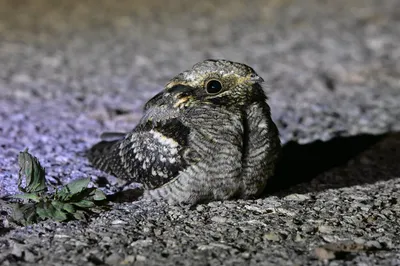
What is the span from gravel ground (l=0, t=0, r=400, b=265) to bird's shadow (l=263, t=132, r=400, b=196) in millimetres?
15

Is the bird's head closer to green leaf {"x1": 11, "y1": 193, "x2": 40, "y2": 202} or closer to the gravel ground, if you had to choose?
the gravel ground

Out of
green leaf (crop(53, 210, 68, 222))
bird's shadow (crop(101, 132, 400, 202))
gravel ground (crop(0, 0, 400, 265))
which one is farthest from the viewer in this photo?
bird's shadow (crop(101, 132, 400, 202))

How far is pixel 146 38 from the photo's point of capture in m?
9.46

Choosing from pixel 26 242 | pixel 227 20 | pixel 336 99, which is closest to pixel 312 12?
pixel 227 20

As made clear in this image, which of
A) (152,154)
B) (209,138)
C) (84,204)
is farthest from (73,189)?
(209,138)

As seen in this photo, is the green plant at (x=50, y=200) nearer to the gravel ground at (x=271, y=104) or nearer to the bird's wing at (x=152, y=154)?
the gravel ground at (x=271, y=104)

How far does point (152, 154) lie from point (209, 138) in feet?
1.24

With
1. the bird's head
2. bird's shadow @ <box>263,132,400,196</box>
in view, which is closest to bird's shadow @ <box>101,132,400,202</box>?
bird's shadow @ <box>263,132,400,196</box>

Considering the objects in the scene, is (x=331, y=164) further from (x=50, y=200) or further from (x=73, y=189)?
(x=50, y=200)

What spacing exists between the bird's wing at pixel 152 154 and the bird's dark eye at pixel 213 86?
10.1 inches

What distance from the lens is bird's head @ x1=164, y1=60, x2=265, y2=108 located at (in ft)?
12.4

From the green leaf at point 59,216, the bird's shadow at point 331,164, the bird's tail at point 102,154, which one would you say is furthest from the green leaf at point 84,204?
the bird's shadow at point 331,164

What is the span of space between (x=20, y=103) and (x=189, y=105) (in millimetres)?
3059

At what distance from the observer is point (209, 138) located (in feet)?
12.4
